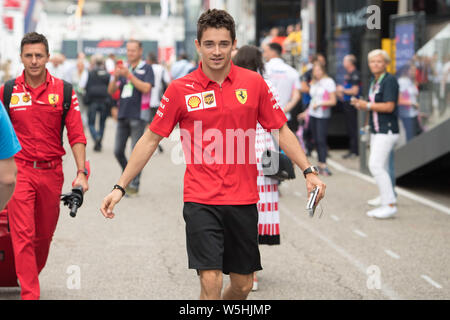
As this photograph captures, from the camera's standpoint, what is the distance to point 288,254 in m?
7.92

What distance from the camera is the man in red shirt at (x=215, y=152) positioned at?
183 inches

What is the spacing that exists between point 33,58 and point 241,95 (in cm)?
192

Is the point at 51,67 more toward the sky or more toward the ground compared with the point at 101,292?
more toward the sky

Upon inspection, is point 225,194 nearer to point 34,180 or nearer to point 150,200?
point 34,180

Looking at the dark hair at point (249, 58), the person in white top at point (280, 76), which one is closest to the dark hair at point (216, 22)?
the dark hair at point (249, 58)

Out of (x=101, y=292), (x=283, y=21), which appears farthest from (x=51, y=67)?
(x=101, y=292)

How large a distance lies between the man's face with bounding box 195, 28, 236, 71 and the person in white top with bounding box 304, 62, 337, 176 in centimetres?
922

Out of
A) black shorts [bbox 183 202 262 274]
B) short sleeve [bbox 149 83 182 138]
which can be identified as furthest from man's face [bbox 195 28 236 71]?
black shorts [bbox 183 202 262 274]

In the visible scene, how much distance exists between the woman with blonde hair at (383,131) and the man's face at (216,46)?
5451 millimetres

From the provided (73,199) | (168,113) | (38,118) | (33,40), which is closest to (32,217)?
(73,199)

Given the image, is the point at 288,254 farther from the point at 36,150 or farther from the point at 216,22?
the point at 216,22

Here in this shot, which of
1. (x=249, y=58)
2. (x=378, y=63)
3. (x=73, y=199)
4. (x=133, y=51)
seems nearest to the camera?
(x=73, y=199)

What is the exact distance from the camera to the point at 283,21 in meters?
26.1
